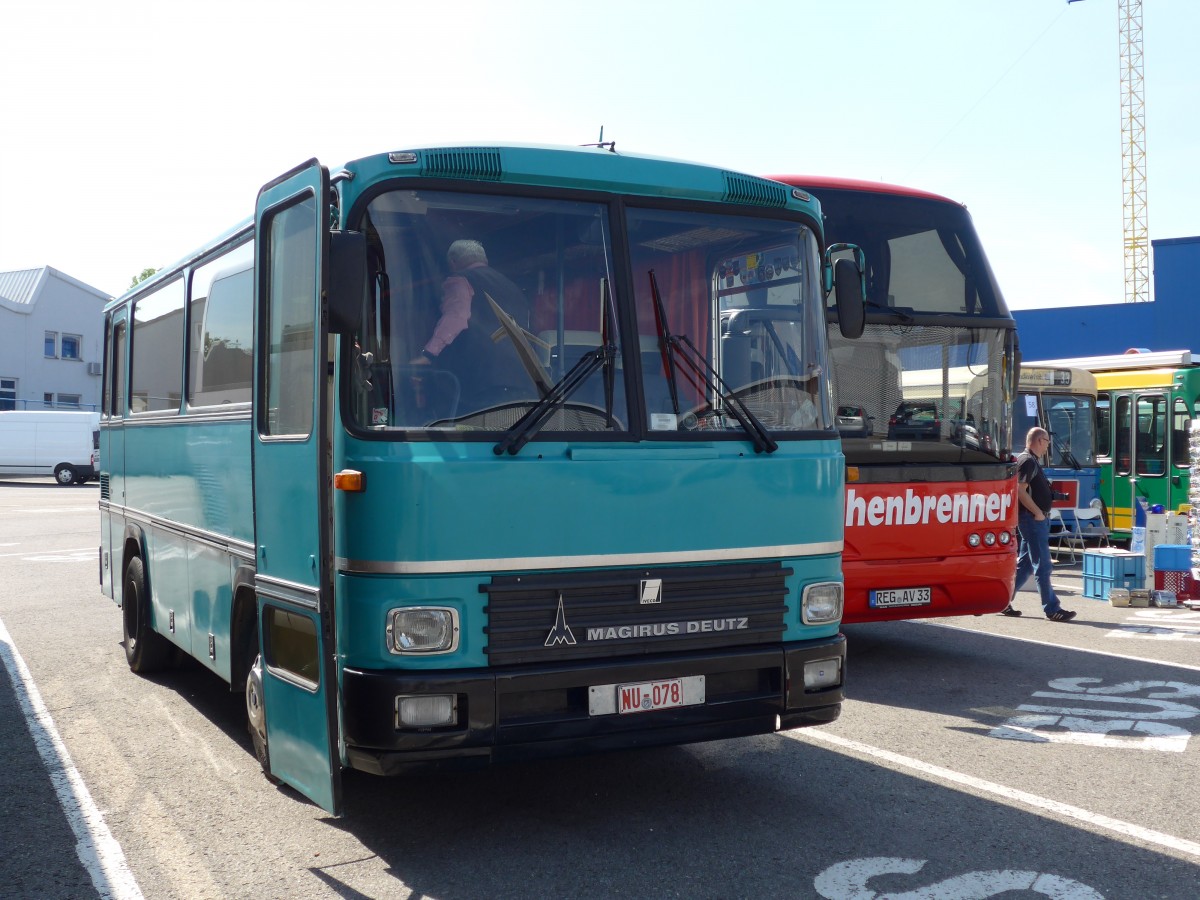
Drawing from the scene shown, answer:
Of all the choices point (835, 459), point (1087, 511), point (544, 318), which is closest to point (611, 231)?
point (544, 318)

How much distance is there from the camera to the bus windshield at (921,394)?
908cm

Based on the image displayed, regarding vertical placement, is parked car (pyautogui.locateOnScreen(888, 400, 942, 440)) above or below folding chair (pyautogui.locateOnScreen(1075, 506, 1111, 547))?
above

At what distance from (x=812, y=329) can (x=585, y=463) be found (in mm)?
1568

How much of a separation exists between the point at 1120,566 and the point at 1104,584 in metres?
0.29

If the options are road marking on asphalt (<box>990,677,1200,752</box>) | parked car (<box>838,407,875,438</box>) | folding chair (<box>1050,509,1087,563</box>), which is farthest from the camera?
folding chair (<box>1050,509,1087,563</box>)

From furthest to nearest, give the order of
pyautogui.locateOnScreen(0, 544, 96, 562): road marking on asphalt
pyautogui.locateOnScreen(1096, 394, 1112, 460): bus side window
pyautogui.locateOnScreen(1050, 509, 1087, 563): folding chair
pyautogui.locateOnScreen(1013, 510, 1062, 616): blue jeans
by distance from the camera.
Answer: pyautogui.locateOnScreen(1096, 394, 1112, 460): bus side window → pyautogui.locateOnScreen(1050, 509, 1087, 563): folding chair → pyautogui.locateOnScreen(0, 544, 96, 562): road marking on asphalt → pyautogui.locateOnScreen(1013, 510, 1062, 616): blue jeans

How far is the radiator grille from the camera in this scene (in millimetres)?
4895

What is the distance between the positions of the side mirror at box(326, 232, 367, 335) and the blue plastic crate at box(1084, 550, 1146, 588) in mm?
11601

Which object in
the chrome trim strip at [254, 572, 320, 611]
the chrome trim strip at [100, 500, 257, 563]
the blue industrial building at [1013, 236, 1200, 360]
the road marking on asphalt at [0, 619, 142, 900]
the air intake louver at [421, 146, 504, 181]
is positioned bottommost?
the road marking on asphalt at [0, 619, 142, 900]

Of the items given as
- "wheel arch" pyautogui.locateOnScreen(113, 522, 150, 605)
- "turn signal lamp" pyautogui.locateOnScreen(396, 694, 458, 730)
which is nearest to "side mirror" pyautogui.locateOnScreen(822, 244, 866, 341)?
"turn signal lamp" pyautogui.locateOnScreen(396, 694, 458, 730)

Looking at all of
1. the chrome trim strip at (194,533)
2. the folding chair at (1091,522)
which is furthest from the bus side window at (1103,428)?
the chrome trim strip at (194,533)

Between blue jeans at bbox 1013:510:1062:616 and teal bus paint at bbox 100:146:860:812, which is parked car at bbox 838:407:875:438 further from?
blue jeans at bbox 1013:510:1062:616

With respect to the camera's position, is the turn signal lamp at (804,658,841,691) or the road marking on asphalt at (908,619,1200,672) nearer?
the turn signal lamp at (804,658,841,691)

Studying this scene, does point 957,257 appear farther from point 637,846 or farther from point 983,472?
point 637,846
